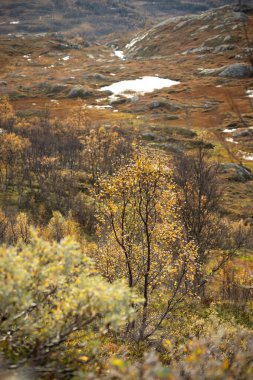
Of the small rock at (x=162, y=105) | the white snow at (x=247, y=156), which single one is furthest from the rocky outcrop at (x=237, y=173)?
the small rock at (x=162, y=105)

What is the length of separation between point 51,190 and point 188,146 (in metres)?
41.4

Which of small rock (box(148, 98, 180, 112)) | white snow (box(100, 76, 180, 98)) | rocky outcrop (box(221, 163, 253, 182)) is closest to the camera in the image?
rocky outcrop (box(221, 163, 253, 182))

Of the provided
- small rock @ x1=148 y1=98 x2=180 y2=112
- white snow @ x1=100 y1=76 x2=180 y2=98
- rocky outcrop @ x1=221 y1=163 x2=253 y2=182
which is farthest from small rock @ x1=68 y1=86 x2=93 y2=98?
rocky outcrop @ x1=221 y1=163 x2=253 y2=182

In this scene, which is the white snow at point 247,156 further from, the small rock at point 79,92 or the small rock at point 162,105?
the small rock at point 79,92

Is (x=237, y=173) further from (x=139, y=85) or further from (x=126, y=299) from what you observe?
(x=139, y=85)

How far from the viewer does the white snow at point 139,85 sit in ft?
519

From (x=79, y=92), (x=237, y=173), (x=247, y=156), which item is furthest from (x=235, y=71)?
(x=237, y=173)

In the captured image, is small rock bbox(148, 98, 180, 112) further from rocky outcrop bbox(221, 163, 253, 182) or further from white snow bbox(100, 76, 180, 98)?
rocky outcrop bbox(221, 163, 253, 182)

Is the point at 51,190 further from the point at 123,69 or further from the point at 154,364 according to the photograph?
the point at 123,69

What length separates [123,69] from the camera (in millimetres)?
199625

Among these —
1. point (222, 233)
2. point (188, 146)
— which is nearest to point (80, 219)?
point (222, 233)

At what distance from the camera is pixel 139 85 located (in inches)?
6521

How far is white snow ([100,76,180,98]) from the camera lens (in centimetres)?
15812

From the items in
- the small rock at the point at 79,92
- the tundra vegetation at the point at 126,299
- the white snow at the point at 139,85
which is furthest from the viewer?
the white snow at the point at 139,85
